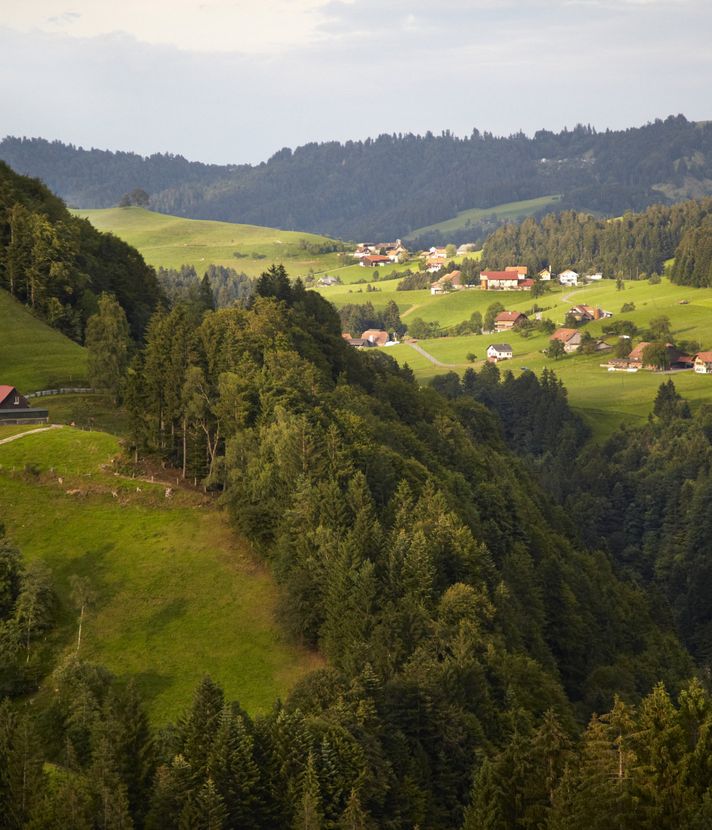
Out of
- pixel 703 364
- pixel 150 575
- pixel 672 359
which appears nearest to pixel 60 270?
pixel 150 575

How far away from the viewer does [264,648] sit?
50.3m

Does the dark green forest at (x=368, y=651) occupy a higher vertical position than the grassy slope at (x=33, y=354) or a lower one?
lower

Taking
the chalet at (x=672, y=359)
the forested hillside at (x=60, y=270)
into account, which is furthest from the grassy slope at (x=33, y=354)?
the chalet at (x=672, y=359)

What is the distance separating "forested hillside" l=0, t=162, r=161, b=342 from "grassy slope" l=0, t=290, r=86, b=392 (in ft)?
8.76

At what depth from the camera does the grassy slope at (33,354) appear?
288ft

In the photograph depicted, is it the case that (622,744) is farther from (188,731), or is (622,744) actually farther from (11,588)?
(11,588)

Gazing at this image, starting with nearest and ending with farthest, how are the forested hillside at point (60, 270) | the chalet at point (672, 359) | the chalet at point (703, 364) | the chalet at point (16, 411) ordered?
the chalet at point (16, 411) → the forested hillside at point (60, 270) → the chalet at point (703, 364) → the chalet at point (672, 359)

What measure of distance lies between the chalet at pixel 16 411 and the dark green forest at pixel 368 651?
24.8ft

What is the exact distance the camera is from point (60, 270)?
10369 centimetres

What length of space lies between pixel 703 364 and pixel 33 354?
12094 cm

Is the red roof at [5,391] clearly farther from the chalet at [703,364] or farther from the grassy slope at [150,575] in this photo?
the chalet at [703,364]

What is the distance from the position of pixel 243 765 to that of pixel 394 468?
30585 mm

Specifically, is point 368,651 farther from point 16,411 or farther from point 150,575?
point 16,411

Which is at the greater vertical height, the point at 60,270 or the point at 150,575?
the point at 60,270
